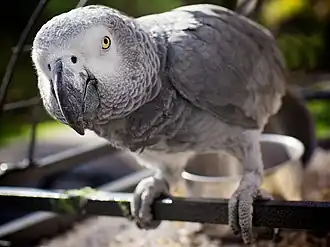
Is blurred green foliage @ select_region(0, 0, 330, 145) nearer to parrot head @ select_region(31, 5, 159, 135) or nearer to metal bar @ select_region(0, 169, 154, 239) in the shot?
metal bar @ select_region(0, 169, 154, 239)

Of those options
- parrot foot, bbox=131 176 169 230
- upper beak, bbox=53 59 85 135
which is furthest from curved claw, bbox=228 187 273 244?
upper beak, bbox=53 59 85 135

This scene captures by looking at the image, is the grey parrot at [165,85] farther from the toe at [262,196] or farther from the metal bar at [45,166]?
the metal bar at [45,166]

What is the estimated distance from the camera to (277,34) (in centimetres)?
142

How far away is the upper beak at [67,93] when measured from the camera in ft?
1.90

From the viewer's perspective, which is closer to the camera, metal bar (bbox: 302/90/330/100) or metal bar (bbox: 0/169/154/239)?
metal bar (bbox: 0/169/154/239)

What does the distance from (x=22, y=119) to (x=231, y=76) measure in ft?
2.67

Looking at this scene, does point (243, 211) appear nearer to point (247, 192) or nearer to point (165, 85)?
point (247, 192)

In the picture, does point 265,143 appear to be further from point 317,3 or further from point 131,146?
point 317,3

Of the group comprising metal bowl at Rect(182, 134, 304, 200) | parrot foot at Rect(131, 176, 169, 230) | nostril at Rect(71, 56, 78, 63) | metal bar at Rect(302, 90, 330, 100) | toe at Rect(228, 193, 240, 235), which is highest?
nostril at Rect(71, 56, 78, 63)

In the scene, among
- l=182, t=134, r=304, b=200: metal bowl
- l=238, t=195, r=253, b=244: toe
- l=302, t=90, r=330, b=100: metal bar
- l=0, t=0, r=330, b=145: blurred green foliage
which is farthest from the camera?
l=302, t=90, r=330, b=100: metal bar

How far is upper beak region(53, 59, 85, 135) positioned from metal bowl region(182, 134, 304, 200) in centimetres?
39

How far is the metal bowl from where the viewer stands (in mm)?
945

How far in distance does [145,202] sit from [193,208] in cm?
11

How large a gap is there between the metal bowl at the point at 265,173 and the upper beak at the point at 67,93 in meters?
0.39
